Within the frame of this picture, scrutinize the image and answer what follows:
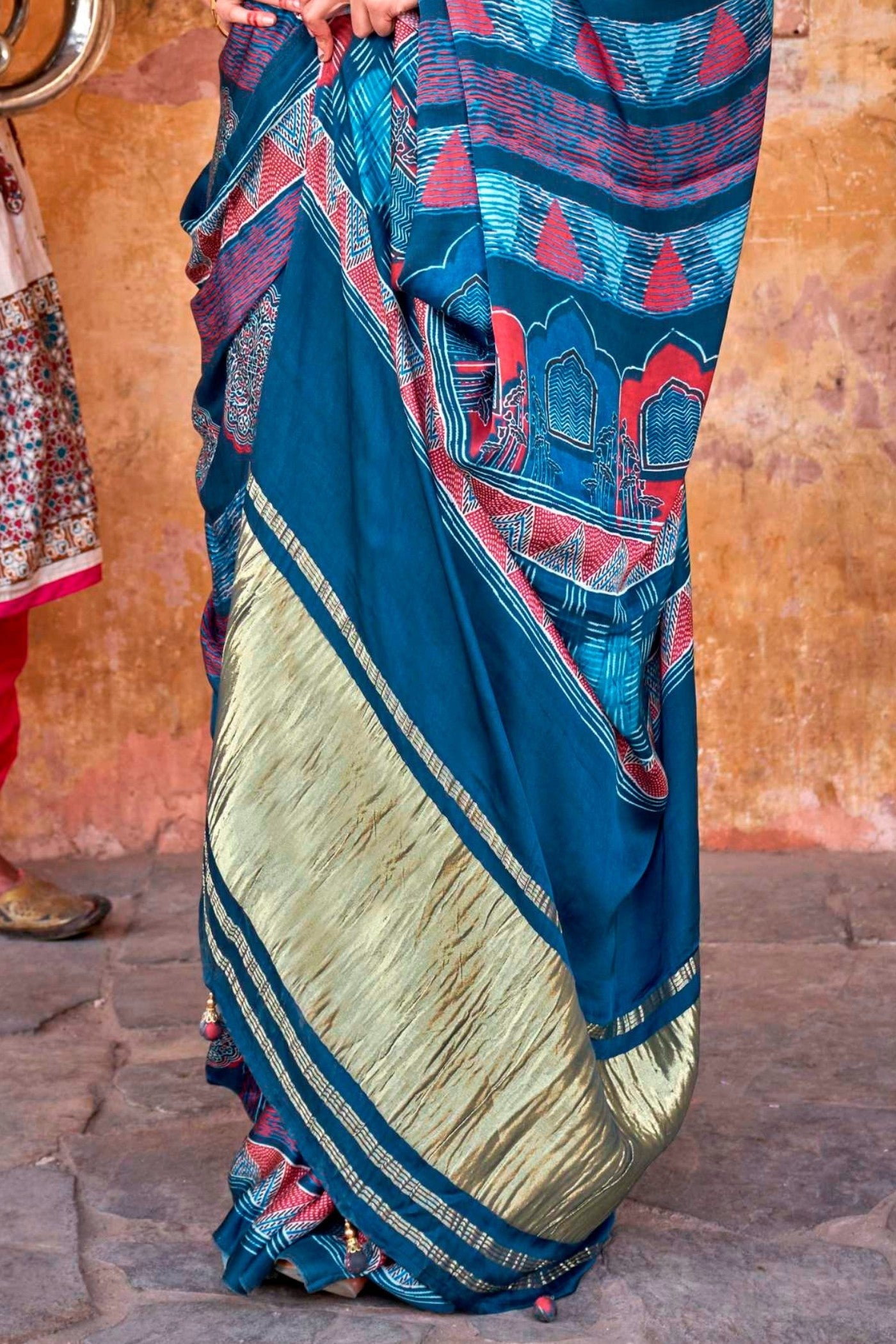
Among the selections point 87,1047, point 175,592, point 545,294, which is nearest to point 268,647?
point 545,294

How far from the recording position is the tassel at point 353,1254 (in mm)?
1928

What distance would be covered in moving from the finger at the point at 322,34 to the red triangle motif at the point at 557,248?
12.3 inches

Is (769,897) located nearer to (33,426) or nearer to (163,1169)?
(163,1169)

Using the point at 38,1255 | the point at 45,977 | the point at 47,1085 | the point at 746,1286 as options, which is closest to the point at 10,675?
the point at 45,977

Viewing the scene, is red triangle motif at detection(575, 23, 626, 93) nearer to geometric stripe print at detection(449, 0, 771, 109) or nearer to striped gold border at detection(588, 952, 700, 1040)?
geometric stripe print at detection(449, 0, 771, 109)

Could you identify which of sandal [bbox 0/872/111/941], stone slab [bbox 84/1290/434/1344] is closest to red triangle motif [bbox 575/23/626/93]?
stone slab [bbox 84/1290/434/1344]

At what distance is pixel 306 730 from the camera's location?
6.01 feet

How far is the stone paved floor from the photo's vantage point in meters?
1.95

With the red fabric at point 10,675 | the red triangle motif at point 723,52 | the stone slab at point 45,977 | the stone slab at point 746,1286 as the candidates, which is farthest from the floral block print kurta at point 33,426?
the stone slab at point 746,1286

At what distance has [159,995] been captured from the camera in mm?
3029

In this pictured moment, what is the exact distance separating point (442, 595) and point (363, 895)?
0.35 meters

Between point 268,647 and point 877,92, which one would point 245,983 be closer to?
point 268,647

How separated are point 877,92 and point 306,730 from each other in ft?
8.03

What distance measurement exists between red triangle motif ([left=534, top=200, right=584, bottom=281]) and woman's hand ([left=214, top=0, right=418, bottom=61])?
10.6 inches
